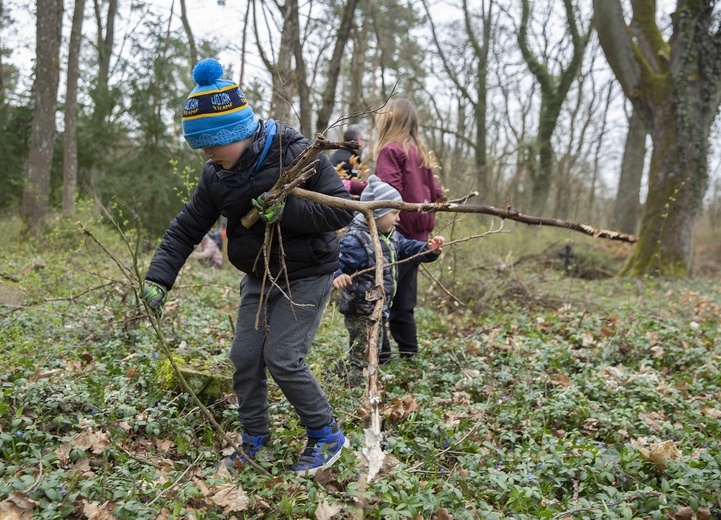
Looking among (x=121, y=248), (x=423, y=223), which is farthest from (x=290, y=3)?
(x=423, y=223)

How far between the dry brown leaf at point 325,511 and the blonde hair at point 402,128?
2932 millimetres

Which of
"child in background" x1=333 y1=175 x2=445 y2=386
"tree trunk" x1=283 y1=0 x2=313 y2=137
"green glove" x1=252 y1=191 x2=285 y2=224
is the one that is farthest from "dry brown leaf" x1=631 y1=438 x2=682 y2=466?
"tree trunk" x1=283 y1=0 x2=313 y2=137

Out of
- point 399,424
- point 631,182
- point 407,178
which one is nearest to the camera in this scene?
point 399,424

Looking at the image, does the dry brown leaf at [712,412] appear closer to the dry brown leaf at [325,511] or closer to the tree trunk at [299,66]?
the dry brown leaf at [325,511]

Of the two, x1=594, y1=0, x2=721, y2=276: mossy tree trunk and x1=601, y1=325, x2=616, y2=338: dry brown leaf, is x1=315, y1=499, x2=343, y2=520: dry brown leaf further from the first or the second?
x1=594, y1=0, x2=721, y2=276: mossy tree trunk

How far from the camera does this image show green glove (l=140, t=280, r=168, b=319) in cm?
267

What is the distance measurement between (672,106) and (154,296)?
34.1 ft

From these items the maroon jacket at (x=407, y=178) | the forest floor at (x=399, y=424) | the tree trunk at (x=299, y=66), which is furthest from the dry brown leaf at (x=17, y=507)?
the tree trunk at (x=299, y=66)

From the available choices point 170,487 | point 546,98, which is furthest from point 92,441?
point 546,98

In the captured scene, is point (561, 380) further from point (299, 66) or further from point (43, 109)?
point (43, 109)

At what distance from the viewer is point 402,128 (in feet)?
15.1

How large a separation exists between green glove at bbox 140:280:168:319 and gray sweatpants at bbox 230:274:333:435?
424 millimetres

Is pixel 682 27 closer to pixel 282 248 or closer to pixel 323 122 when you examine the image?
pixel 323 122

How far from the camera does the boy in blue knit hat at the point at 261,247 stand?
2701mm
